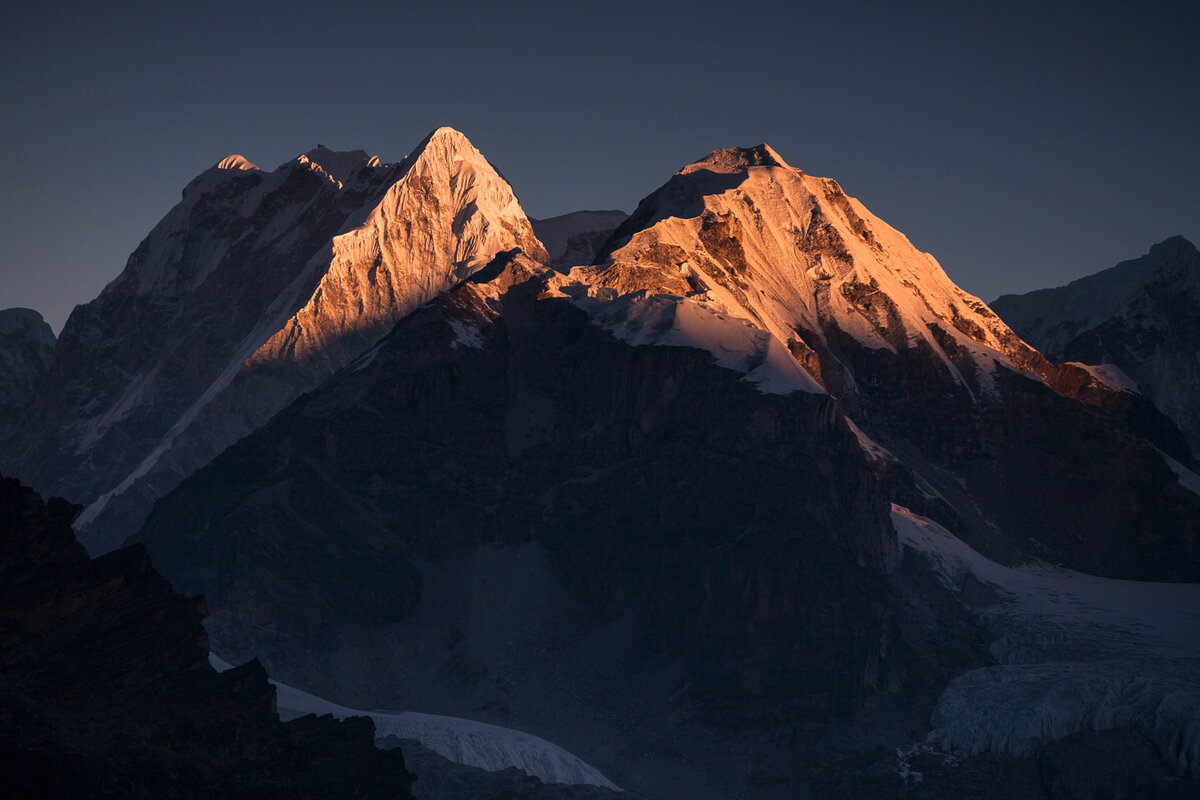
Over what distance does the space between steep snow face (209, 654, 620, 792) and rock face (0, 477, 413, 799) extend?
138ft

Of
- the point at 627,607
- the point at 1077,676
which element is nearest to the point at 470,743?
the point at 1077,676

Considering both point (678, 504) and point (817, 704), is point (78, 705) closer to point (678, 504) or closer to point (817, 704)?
point (817, 704)

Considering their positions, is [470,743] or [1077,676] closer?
[470,743]

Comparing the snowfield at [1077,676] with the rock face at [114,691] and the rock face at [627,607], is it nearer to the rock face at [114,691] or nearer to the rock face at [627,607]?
the rock face at [627,607]

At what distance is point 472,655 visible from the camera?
602 feet

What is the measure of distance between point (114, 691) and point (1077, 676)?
101887 mm

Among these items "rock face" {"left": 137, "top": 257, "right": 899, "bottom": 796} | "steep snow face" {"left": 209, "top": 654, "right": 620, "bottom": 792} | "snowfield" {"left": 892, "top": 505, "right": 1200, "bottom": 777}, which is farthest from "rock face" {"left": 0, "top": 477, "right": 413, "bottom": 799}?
"snowfield" {"left": 892, "top": 505, "right": 1200, "bottom": 777}

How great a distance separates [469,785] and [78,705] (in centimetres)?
4483

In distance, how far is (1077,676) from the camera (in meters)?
159

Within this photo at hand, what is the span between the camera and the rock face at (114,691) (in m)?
75.9

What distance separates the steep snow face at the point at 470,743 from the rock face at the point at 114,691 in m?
41.9

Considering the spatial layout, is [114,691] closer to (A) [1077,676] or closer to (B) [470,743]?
(B) [470,743]

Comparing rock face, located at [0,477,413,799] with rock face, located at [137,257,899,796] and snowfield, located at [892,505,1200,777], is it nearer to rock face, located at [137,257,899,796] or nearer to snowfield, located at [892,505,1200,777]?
rock face, located at [137,257,899,796]

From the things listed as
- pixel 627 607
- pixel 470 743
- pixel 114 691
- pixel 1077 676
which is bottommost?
pixel 1077 676
